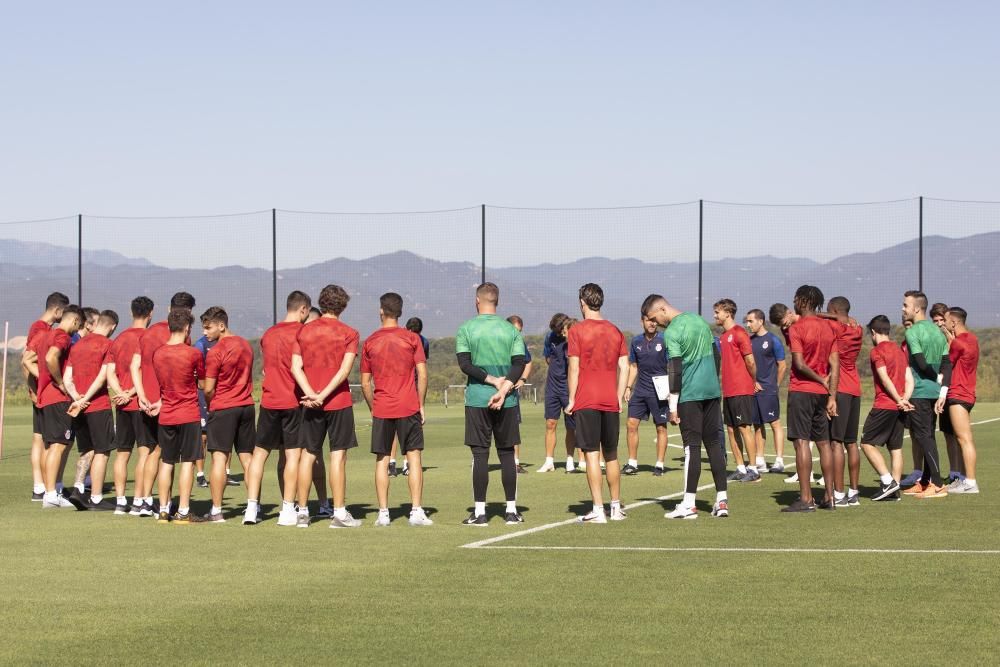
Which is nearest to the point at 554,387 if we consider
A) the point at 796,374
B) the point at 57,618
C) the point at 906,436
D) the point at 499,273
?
the point at 796,374

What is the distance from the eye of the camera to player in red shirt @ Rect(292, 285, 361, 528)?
11453 mm

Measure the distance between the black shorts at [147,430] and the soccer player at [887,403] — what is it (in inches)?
272

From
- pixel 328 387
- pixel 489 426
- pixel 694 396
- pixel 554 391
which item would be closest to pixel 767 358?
pixel 554 391

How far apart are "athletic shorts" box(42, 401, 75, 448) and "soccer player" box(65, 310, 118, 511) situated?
0.74 feet

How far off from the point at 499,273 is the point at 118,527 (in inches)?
1079

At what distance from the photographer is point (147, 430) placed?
12.6m

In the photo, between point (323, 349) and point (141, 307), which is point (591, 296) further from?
point (141, 307)

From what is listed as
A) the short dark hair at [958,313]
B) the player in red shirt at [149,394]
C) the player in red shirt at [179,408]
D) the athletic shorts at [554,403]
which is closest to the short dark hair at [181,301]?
the player in red shirt at [149,394]

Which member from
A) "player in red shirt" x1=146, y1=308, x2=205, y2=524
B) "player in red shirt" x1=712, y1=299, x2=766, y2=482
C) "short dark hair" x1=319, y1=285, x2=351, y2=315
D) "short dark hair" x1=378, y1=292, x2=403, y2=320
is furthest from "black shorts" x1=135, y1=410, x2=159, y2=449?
"player in red shirt" x1=712, y1=299, x2=766, y2=482

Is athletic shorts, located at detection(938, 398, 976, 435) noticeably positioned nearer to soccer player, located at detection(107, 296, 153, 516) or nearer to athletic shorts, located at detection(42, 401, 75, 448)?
soccer player, located at detection(107, 296, 153, 516)

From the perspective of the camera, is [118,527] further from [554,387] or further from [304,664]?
[554,387]

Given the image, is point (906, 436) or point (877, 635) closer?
point (877, 635)

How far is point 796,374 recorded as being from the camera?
12.4 metres

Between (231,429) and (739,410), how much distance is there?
631 cm
